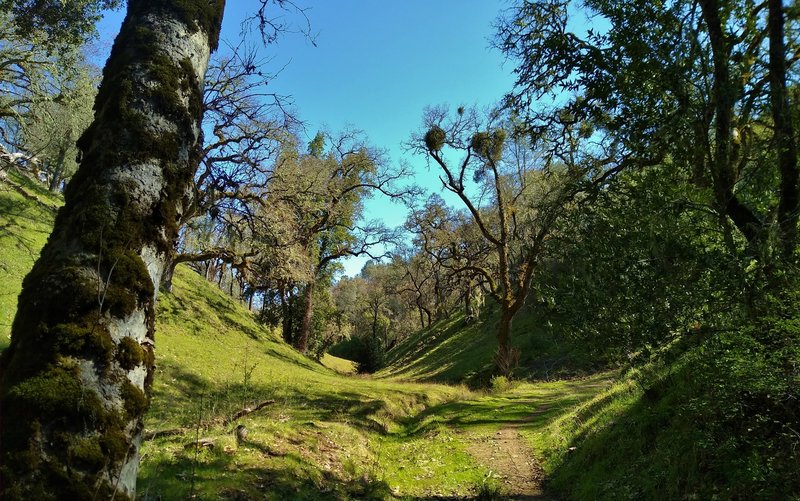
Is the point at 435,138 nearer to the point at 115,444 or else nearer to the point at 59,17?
the point at 59,17

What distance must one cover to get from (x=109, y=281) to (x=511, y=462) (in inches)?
353

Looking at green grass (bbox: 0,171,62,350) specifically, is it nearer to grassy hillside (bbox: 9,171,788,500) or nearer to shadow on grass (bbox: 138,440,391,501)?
grassy hillside (bbox: 9,171,788,500)

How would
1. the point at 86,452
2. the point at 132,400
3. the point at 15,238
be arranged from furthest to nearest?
1. the point at 15,238
2. the point at 132,400
3. the point at 86,452

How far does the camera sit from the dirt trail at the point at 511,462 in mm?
7531

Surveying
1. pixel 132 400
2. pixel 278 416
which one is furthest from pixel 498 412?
pixel 132 400

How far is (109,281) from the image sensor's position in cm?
219

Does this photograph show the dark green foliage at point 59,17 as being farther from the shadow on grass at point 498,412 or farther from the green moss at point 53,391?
the shadow on grass at point 498,412

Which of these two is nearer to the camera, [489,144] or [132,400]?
[132,400]

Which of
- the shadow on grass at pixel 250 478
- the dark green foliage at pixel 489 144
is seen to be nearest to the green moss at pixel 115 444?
the shadow on grass at pixel 250 478

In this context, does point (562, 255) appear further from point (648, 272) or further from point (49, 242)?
point (49, 242)

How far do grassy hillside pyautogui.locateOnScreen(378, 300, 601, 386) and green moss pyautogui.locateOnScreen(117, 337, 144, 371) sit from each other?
7.17m

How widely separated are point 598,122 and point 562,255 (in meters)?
1.78

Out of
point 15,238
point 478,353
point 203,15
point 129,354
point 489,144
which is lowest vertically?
point 129,354

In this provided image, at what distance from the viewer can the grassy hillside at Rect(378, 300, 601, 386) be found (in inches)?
850
